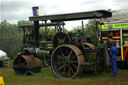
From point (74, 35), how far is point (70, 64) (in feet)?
4.56

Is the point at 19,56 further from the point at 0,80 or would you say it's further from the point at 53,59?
the point at 0,80

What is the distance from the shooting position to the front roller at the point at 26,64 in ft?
35.3

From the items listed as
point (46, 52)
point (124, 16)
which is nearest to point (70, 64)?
point (46, 52)

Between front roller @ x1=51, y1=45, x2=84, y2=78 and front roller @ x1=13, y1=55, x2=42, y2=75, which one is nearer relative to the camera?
front roller @ x1=51, y1=45, x2=84, y2=78

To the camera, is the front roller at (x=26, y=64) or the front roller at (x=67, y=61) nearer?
the front roller at (x=67, y=61)

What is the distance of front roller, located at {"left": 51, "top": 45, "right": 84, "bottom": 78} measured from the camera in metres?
9.41

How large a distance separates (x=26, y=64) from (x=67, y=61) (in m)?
2.01

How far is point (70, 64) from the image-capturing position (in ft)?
32.2

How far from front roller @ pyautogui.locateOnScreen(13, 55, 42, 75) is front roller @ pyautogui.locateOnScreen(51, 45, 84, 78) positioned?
1.19m

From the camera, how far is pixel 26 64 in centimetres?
1089

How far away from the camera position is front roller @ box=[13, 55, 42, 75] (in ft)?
35.3

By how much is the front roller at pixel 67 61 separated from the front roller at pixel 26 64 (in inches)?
46.9

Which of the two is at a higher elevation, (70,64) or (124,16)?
(124,16)

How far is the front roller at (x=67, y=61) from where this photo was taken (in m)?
9.41
